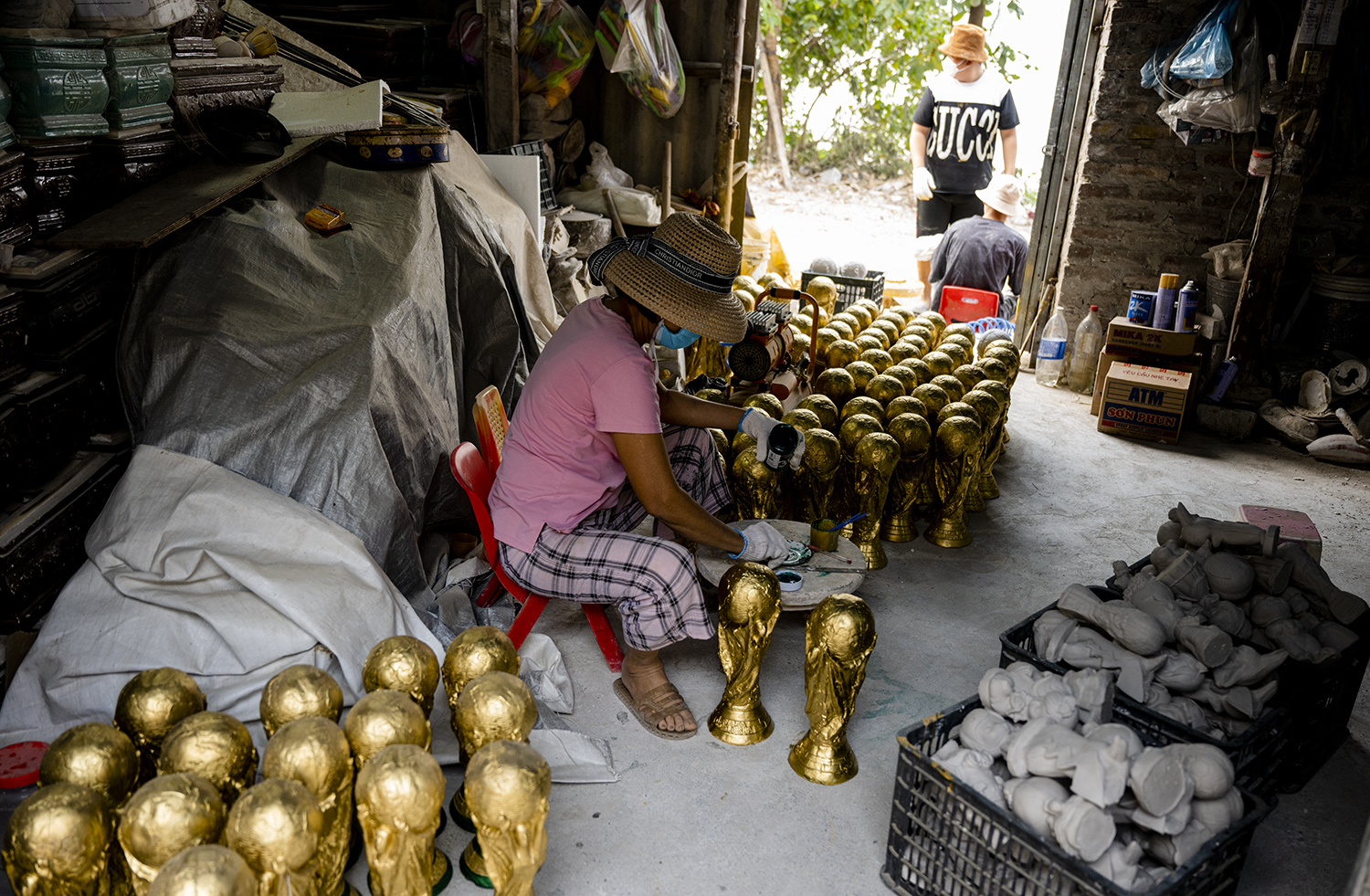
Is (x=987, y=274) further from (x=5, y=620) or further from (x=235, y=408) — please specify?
(x=5, y=620)

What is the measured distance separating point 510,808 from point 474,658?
0.47 metres

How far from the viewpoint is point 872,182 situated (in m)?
12.4

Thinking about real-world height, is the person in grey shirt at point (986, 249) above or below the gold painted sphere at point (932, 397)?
above

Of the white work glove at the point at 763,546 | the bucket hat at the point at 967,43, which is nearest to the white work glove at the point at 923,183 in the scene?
the bucket hat at the point at 967,43

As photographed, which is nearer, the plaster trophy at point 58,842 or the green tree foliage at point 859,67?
the plaster trophy at point 58,842

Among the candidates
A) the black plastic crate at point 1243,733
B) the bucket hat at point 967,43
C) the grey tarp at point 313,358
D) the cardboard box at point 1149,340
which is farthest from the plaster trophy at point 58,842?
the bucket hat at point 967,43

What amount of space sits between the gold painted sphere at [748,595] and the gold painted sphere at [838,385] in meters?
1.66

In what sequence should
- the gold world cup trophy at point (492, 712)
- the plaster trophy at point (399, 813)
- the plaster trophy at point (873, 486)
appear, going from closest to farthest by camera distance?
the plaster trophy at point (399, 813) → the gold world cup trophy at point (492, 712) → the plaster trophy at point (873, 486)

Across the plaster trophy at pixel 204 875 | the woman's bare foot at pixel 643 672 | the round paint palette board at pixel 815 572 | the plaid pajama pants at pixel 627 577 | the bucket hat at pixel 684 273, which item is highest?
the bucket hat at pixel 684 273

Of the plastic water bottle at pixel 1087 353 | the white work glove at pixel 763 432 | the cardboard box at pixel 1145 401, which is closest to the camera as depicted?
the white work glove at pixel 763 432

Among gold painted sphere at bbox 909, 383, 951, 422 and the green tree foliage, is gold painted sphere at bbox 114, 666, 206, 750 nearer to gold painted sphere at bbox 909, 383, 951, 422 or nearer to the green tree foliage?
gold painted sphere at bbox 909, 383, 951, 422

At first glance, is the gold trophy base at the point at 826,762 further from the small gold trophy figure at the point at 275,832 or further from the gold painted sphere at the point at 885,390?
the gold painted sphere at the point at 885,390

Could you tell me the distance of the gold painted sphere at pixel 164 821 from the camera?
5.29ft

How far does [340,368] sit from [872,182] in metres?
10.6
